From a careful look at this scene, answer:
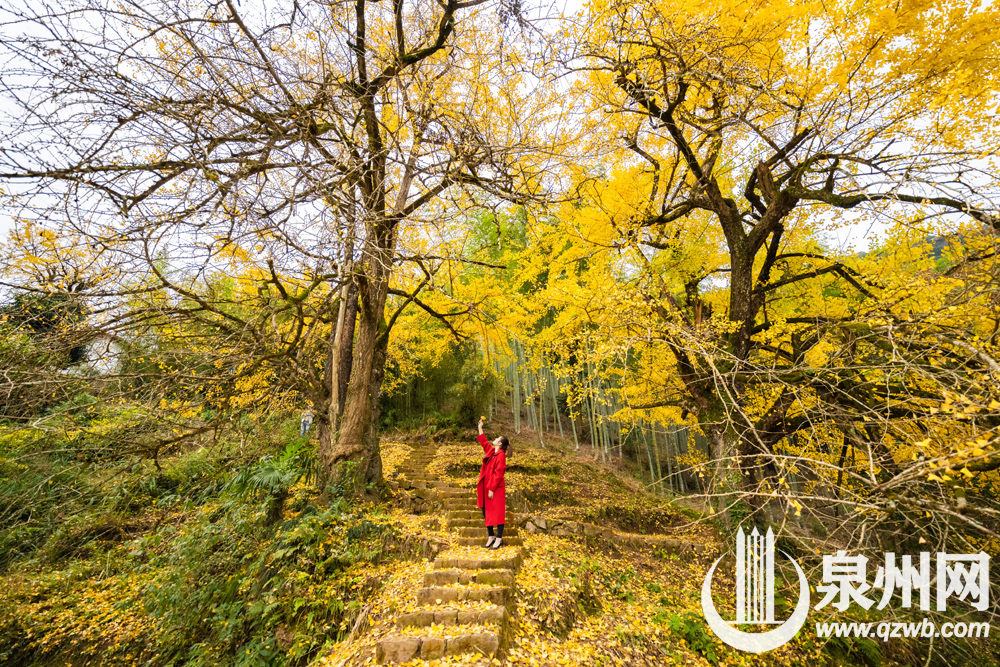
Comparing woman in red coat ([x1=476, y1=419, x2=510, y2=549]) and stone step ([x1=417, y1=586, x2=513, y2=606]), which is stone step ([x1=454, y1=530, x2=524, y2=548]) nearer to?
woman in red coat ([x1=476, y1=419, x2=510, y2=549])

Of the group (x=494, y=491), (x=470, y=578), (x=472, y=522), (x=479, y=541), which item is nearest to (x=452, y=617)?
(x=470, y=578)

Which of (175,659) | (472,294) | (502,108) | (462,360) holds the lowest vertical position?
(175,659)

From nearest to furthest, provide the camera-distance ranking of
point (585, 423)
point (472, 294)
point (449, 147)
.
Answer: point (449, 147)
point (472, 294)
point (585, 423)

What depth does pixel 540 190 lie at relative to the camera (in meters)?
3.33

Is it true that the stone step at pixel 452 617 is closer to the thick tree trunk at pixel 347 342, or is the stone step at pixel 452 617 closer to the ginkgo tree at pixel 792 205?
the ginkgo tree at pixel 792 205

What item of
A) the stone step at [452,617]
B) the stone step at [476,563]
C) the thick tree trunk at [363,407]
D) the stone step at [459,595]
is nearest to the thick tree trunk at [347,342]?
the thick tree trunk at [363,407]

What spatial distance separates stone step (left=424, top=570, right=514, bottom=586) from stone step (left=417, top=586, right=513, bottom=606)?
0.64 feet

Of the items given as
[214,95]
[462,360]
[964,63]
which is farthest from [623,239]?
[462,360]

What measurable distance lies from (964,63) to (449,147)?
5541 mm

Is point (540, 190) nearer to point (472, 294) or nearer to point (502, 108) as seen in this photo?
point (502, 108)

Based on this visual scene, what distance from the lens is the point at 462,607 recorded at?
358 centimetres

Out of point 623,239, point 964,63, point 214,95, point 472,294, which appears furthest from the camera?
point 472,294

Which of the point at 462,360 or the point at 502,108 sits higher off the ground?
the point at 502,108

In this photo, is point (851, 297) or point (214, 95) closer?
point (214, 95)
